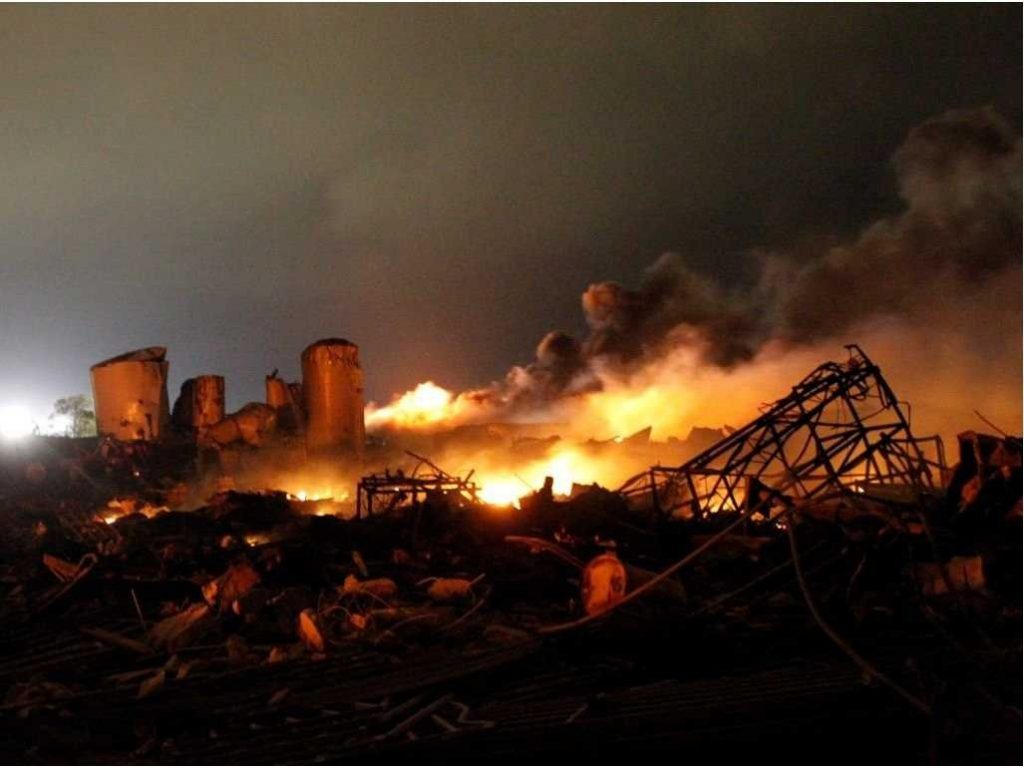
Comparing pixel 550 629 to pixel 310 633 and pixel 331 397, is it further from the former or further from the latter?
pixel 331 397

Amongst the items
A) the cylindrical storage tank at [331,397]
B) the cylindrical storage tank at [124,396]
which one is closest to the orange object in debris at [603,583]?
the cylindrical storage tank at [331,397]

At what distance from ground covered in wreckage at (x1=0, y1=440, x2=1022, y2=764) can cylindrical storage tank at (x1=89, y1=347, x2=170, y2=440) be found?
574 inches

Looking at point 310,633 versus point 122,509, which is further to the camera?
point 122,509

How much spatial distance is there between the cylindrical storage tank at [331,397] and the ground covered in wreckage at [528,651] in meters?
12.8

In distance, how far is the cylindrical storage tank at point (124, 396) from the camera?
24.8 meters

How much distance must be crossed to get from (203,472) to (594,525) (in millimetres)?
16272

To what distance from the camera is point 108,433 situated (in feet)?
80.8

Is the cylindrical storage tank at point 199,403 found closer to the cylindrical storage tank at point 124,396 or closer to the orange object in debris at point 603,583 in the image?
the cylindrical storage tank at point 124,396

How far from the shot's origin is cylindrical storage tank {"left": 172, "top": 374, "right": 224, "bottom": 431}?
26656 millimetres

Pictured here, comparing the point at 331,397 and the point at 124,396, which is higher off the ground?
the point at 124,396

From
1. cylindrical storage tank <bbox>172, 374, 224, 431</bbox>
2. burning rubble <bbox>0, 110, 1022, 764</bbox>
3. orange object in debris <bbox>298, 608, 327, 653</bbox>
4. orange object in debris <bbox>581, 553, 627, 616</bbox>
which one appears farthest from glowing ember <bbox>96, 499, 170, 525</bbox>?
orange object in debris <bbox>581, 553, 627, 616</bbox>

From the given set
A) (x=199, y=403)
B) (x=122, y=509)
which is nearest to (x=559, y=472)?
(x=122, y=509)

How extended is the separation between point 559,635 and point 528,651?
0.28 meters

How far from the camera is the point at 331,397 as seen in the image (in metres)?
23.8
